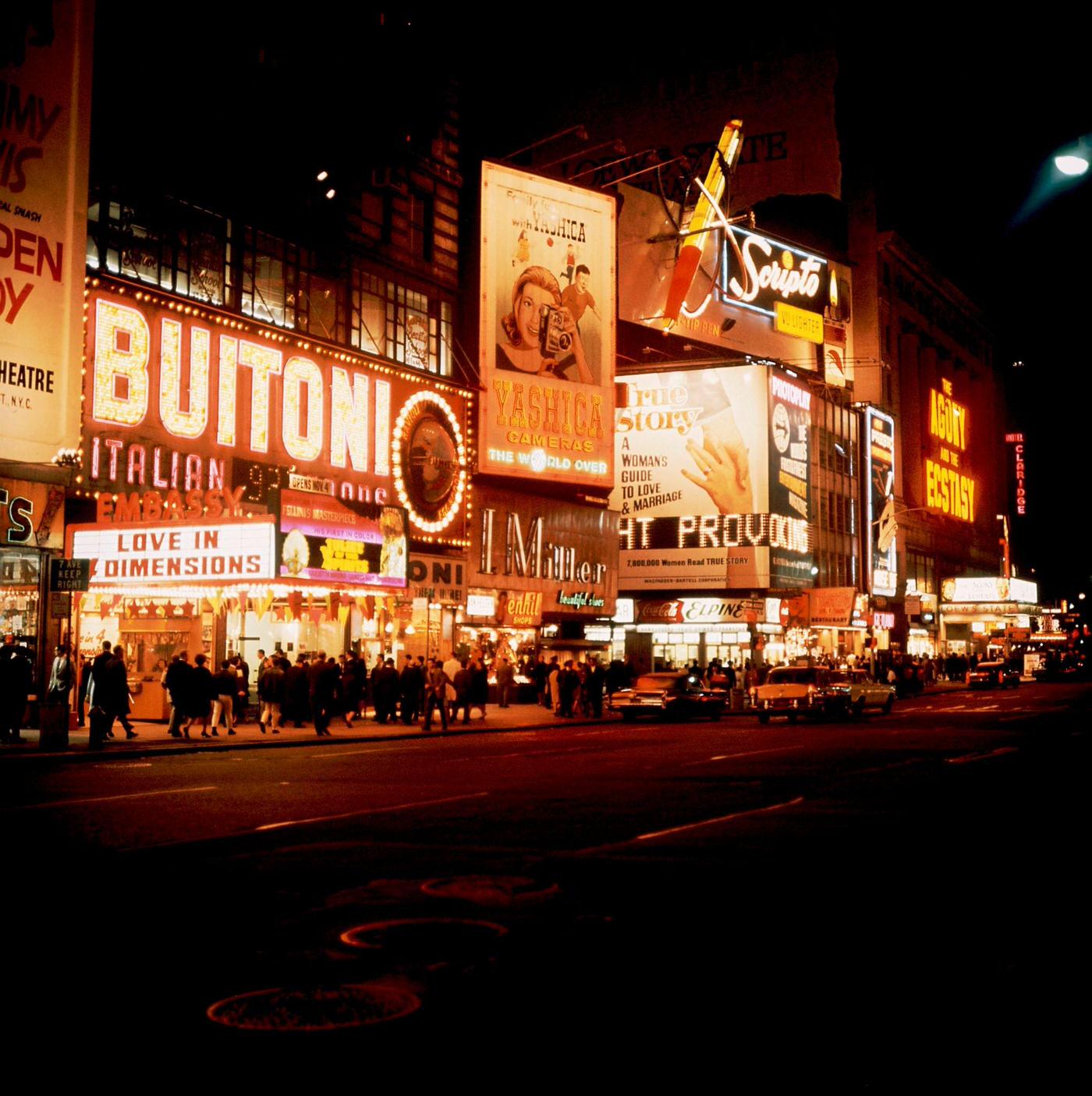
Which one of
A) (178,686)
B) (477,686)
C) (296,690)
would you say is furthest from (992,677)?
(178,686)

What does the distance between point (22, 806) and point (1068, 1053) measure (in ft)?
38.3

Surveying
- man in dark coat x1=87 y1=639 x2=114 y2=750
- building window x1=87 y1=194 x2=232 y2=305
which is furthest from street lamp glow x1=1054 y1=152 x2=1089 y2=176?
building window x1=87 y1=194 x2=232 y2=305

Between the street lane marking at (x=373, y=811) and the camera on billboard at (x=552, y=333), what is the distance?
1381 inches

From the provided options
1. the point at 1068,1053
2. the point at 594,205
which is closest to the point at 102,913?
the point at 1068,1053

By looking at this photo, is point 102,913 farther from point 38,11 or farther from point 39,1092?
point 38,11

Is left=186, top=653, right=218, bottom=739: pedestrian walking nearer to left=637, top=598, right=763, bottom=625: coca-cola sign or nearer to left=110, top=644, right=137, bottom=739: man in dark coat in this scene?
left=110, top=644, right=137, bottom=739: man in dark coat

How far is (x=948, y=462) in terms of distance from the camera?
352ft

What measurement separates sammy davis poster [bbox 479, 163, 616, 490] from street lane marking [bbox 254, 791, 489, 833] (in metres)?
32.3

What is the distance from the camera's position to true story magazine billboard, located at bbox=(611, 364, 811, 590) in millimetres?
67250

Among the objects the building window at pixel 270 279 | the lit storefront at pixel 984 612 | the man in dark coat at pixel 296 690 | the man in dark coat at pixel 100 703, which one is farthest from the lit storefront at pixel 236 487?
the lit storefront at pixel 984 612

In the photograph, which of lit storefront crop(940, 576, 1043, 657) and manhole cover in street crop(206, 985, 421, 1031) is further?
lit storefront crop(940, 576, 1043, 657)

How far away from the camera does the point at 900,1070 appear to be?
542cm

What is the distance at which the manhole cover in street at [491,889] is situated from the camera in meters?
9.06

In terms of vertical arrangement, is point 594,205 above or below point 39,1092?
above
